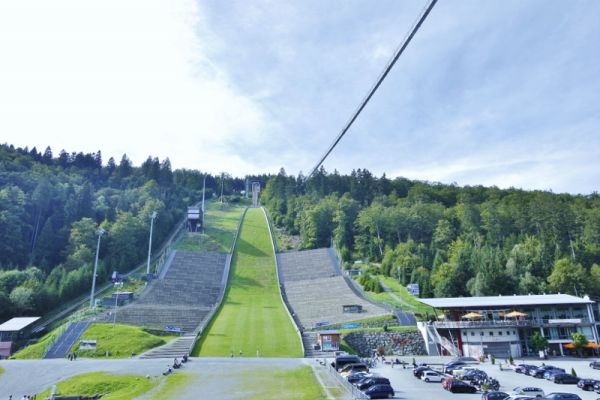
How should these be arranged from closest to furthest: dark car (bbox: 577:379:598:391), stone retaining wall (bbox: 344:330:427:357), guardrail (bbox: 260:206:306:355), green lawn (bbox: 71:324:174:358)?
dark car (bbox: 577:379:598:391) < green lawn (bbox: 71:324:174:358) < stone retaining wall (bbox: 344:330:427:357) < guardrail (bbox: 260:206:306:355)

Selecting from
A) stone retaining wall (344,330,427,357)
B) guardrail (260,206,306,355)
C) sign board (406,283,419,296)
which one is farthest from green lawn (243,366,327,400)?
sign board (406,283,419,296)

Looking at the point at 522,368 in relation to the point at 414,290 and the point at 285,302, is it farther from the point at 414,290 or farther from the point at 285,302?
the point at 285,302

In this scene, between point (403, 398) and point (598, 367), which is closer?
point (403, 398)

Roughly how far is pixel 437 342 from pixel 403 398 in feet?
78.4

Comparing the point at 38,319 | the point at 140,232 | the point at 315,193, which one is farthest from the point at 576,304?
the point at 315,193

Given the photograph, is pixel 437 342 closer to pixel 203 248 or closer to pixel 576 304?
pixel 576 304

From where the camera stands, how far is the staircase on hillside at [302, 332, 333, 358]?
41162 mm

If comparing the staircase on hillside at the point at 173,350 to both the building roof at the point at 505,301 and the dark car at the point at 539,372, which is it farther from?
the dark car at the point at 539,372

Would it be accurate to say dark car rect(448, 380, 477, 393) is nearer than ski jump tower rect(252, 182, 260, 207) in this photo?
Yes

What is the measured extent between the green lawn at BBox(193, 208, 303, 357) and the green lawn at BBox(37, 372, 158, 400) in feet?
40.6

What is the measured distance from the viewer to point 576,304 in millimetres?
49406

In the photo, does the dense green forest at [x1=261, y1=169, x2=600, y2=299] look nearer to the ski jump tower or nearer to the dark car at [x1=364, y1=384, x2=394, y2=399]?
the ski jump tower

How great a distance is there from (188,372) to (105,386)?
18.3 feet

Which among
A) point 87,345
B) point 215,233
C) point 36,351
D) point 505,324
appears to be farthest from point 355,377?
point 215,233
